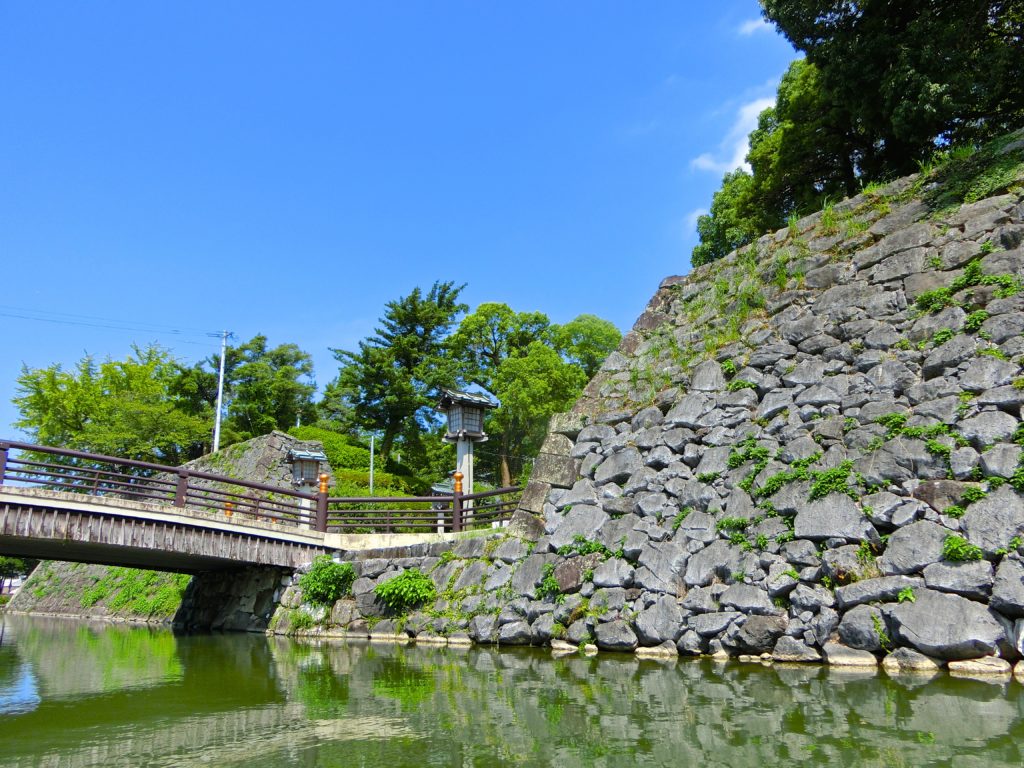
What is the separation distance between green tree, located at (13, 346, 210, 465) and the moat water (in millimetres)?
23067

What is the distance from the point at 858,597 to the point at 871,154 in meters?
12.7

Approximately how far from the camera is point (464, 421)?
15719 millimetres

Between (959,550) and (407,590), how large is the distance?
8.23 m

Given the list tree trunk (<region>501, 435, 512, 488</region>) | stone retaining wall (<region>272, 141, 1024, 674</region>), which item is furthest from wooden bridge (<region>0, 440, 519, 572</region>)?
tree trunk (<region>501, 435, 512, 488</region>)

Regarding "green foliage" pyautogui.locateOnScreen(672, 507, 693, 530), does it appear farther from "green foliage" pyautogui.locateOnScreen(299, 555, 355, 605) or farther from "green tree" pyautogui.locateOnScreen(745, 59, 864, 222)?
"green tree" pyautogui.locateOnScreen(745, 59, 864, 222)

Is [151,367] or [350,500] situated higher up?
[151,367]

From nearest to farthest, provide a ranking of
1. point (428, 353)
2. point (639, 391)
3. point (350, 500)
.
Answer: point (639, 391), point (350, 500), point (428, 353)

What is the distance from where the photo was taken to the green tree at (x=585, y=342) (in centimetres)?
3284

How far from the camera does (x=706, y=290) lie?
1357 centimetres

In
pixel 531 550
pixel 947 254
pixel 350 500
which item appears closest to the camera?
pixel 947 254

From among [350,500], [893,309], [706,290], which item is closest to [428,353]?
[350,500]

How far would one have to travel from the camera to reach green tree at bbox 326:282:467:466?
30.8 meters

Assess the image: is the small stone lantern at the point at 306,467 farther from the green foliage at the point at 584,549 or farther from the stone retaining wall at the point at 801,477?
the green foliage at the point at 584,549

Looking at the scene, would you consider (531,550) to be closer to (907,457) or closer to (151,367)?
(907,457)
